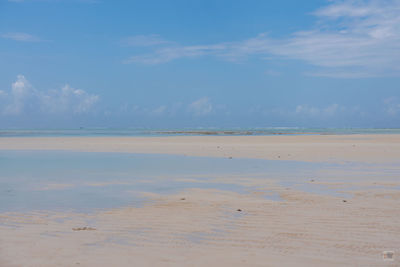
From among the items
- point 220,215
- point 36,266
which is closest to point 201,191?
point 220,215

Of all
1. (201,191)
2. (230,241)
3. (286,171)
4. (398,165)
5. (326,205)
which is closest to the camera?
(230,241)

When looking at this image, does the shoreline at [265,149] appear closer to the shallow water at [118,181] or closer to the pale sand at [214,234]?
the shallow water at [118,181]

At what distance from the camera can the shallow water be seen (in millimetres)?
8797

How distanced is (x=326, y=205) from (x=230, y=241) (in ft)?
10.7

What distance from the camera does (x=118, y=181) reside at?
1184 cm

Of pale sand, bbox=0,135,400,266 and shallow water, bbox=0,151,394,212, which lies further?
shallow water, bbox=0,151,394,212

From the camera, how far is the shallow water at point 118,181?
880cm

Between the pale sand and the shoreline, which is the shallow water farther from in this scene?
the shoreline

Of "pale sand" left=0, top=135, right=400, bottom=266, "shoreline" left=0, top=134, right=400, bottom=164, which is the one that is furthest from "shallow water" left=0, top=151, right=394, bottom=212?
"shoreline" left=0, top=134, right=400, bottom=164

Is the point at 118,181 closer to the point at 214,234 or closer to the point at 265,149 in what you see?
the point at 214,234

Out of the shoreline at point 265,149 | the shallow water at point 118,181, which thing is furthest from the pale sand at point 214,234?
the shoreline at point 265,149

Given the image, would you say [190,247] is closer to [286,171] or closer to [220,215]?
[220,215]

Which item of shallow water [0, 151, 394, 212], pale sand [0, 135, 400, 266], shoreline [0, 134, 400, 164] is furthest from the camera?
shoreline [0, 134, 400, 164]

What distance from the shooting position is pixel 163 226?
6.62m
